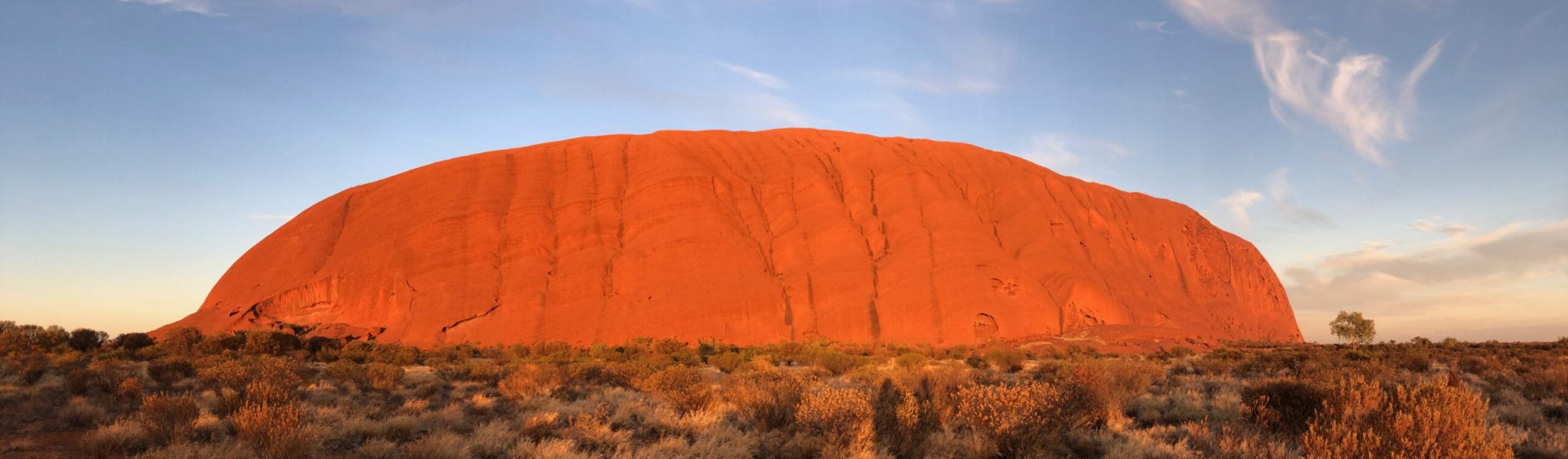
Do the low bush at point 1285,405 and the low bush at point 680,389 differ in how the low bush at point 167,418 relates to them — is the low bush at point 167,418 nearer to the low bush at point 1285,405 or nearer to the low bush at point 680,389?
the low bush at point 680,389

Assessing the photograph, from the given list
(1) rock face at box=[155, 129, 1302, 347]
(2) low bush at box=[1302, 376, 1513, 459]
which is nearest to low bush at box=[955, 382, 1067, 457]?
(2) low bush at box=[1302, 376, 1513, 459]

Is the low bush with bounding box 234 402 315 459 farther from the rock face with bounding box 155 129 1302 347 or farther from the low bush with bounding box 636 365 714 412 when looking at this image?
the rock face with bounding box 155 129 1302 347

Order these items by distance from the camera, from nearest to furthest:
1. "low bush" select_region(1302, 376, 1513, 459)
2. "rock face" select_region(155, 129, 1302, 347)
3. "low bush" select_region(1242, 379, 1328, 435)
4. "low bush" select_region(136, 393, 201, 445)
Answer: "low bush" select_region(1302, 376, 1513, 459)
"low bush" select_region(136, 393, 201, 445)
"low bush" select_region(1242, 379, 1328, 435)
"rock face" select_region(155, 129, 1302, 347)

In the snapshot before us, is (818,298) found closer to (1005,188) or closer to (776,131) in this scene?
(1005,188)

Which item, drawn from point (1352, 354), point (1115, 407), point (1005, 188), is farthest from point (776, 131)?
point (1115, 407)

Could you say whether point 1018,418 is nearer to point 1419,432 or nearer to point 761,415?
point 1419,432

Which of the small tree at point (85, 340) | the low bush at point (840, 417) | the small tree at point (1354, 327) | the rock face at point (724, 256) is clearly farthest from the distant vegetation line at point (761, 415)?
the small tree at point (1354, 327)

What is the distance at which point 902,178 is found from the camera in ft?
187

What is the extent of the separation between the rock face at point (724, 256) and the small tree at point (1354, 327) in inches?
410

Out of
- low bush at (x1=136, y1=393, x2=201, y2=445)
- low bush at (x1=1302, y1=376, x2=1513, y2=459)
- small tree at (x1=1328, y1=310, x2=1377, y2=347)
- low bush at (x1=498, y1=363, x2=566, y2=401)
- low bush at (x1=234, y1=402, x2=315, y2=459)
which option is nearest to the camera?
low bush at (x1=1302, y1=376, x2=1513, y2=459)

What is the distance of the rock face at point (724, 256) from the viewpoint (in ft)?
143

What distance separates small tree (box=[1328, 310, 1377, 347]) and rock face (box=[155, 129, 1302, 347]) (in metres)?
10.4

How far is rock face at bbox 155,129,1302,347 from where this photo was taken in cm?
4356

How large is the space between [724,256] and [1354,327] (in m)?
61.8
